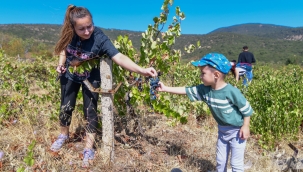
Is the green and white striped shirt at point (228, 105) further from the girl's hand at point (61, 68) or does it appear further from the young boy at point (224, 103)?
the girl's hand at point (61, 68)

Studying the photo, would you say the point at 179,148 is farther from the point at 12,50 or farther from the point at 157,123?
the point at 12,50

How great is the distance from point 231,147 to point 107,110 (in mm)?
1132

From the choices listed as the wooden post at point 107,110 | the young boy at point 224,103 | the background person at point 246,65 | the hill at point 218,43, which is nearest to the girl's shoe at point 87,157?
the wooden post at point 107,110

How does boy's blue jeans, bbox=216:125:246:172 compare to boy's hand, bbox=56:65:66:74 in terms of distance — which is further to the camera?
boy's hand, bbox=56:65:66:74

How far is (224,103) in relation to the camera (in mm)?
2236

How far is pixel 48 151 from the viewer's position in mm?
2766

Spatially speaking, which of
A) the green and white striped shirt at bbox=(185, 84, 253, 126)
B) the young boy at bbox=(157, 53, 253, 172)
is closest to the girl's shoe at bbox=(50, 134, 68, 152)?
the young boy at bbox=(157, 53, 253, 172)

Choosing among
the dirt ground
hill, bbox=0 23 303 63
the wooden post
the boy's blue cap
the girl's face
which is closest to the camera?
the boy's blue cap

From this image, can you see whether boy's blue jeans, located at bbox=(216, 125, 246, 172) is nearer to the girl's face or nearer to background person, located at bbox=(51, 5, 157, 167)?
background person, located at bbox=(51, 5, 157, 167)

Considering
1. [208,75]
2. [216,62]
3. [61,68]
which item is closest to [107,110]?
[61,68]

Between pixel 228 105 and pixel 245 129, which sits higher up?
pixel 228 105

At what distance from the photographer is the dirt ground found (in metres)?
2.59

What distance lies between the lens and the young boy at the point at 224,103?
7.14 feet

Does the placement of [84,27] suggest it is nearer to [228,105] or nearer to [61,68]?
[61,68]
